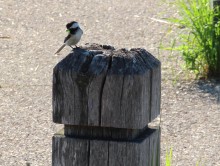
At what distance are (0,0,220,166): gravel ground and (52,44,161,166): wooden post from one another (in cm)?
272

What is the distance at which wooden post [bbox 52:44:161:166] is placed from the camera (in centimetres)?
219

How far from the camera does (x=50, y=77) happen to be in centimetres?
684

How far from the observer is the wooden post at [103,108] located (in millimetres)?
2189

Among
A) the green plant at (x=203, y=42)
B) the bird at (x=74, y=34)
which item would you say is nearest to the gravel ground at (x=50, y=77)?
the green plant at (x=203, y=42)

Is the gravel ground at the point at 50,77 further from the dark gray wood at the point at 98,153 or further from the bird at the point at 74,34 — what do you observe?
the dark gray wood at the point at 98,153


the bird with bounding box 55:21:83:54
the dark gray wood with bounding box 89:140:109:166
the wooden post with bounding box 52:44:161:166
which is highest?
the bird with bounding box 55:21:83:54

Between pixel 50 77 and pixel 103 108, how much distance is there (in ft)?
15.4

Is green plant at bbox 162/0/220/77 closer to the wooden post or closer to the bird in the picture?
the bird

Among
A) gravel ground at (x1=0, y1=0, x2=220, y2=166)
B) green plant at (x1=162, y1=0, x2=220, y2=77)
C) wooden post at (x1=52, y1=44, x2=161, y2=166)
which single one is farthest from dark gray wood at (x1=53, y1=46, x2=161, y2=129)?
green plant at (x1=162, y1=0, x2=220, y2=77)

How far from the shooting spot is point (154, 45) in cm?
759

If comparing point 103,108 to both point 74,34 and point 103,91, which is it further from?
point 74,34

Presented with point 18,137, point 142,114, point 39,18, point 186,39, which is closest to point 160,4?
point 39,18

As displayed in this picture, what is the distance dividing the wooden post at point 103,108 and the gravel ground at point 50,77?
272 centimetres

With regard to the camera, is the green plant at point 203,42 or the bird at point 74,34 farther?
the green plant at point 203,42
